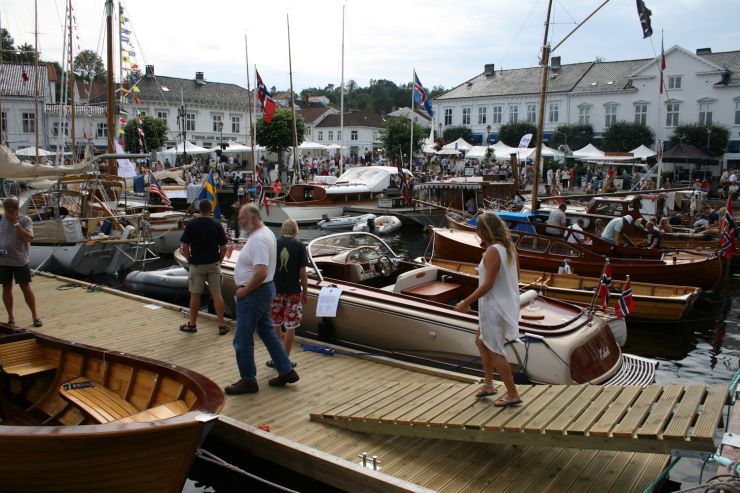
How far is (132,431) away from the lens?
179 inches

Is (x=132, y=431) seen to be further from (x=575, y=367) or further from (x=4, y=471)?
(x=575, y=367)

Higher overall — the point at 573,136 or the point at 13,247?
the point at 573,136

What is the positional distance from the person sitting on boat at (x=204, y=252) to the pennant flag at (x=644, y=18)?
51.9ft

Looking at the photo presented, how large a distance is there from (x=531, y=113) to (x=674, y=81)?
11649mm

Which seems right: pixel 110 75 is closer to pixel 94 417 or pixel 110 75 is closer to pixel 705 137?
pixel 94 417

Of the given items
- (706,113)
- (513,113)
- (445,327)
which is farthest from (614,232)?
(513,113)

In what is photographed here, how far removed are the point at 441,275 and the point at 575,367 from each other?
312cm

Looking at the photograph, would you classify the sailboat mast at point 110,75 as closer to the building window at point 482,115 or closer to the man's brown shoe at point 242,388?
the man's brown shoe at point 242,388

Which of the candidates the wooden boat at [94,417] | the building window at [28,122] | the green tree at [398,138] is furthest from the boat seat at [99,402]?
the building window at [28,122]

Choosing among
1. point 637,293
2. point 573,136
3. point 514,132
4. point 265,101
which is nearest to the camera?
point 637,293

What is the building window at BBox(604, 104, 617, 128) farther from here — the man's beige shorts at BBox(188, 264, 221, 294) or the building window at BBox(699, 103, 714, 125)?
the man's beige shorts at BBox(188, 264, 221, 294)

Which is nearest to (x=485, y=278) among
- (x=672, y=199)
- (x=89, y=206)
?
(x=89, y=206)

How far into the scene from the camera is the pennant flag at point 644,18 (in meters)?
18.6

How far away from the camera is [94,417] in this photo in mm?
5777
